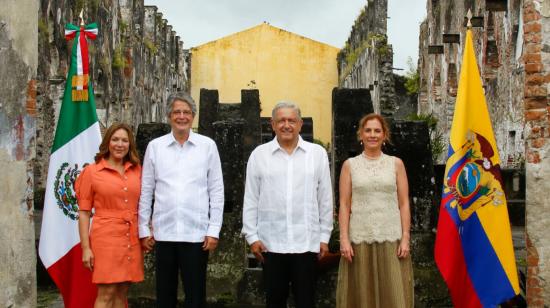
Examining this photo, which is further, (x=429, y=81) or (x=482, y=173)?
(x=429, y=81)

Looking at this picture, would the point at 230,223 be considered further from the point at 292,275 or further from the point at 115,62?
the point at 115,62

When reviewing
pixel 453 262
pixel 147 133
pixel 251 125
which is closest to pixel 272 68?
pixel 251 125

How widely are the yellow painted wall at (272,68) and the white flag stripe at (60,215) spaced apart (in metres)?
29.8

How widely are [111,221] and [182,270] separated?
1.83ft

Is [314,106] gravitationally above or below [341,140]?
above

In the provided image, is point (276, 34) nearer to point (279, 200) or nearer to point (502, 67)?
point (502, 67)

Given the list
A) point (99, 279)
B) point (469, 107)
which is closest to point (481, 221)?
point (469, 107)

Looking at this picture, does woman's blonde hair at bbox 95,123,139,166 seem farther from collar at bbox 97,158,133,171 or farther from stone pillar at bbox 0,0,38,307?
stone pillar at bbox 0,0,38,307

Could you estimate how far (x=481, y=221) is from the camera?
17.2 ft

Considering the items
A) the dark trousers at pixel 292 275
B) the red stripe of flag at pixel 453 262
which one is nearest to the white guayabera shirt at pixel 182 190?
the dark trousers at pixel 292 275

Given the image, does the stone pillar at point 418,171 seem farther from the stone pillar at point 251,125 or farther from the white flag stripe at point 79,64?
the white flag stripe at point 79,64

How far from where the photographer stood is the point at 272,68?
3575 cm

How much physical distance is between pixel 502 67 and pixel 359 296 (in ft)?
37.9


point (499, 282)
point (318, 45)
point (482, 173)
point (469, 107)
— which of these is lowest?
point (499, 282)
